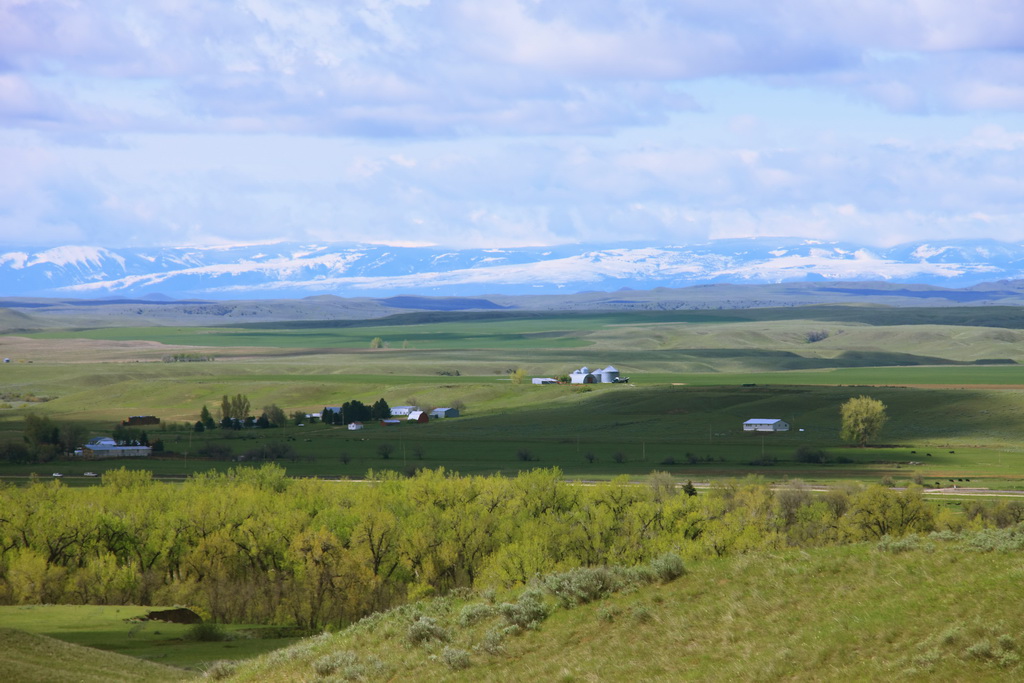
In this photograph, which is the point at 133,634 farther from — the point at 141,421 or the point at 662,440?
the point at 141,421

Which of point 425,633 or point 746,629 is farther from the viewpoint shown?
point 425,633

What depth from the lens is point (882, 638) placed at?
58.4 feet

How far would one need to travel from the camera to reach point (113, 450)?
114875 millimetres

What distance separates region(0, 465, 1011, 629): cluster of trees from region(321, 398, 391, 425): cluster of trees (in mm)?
74795

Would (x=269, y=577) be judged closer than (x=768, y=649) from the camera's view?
No

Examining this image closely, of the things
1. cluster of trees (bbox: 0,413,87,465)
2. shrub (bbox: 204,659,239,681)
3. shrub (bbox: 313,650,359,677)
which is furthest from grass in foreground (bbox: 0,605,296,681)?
cluster of trees (bbox: 0,413,87,465)

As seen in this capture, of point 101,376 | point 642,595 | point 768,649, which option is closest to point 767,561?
point 642,595

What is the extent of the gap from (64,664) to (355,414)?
112m

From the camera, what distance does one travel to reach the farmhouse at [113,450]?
372ft

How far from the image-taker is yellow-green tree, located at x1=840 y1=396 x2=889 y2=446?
113688 mm

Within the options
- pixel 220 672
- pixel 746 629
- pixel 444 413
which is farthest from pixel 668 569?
pixel 444 413

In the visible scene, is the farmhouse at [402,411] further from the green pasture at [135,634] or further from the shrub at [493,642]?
the shrub at [493,642]

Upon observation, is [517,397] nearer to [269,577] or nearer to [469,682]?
[269,577]

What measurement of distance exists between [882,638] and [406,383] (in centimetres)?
15596
